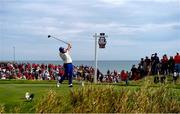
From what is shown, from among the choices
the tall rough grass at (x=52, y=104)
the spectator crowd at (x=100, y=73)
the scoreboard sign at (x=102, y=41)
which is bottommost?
the tall rough grass at (x=52, y=104)

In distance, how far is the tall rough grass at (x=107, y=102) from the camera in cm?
1728

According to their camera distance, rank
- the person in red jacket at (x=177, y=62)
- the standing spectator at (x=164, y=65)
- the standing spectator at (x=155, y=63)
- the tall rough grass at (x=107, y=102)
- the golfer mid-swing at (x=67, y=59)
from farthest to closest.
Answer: the standing spectator at (x=155, y=63) < the standing spectator at (x=164, y=65) < the person in red jacket at (x=177, y=62) < the golfer mid-swing at (x=67, y=59) < the tall rough grass at (x=107, y=102)

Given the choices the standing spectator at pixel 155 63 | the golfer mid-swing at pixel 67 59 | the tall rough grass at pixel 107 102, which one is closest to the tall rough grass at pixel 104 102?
the tall rough grass at pixel 107 102

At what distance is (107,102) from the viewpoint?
693 inches

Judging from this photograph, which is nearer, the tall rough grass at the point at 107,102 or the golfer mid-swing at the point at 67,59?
the tall rough grass at the point at 107,102

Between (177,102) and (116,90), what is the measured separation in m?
2.21

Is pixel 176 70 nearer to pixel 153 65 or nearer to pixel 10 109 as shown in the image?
pixel 153 65

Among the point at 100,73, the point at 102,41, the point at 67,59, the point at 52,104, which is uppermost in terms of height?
the point at 102,41

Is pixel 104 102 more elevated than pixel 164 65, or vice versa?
pixel 164 65

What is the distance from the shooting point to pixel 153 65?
117 ft

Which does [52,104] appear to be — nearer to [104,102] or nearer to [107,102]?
[104,102]

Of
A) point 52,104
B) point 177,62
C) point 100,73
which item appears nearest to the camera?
point 52,104

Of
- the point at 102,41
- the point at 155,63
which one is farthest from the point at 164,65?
the point at 102,41

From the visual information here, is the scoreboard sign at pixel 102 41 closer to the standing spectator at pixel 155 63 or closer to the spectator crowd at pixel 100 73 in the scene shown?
the spectator crowd at pixel 100 73
